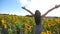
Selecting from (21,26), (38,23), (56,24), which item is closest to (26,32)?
(21,26)

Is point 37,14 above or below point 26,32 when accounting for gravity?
above

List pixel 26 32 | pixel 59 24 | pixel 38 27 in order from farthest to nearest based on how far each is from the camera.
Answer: pixel 59 24 < pixel 26 32 < pixel 38 27

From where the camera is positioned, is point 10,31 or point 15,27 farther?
point 15,27

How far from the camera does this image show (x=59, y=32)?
243 inches

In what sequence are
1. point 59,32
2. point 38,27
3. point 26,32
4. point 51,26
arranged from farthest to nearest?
1. point 51,26
2. point 59,32
3. point 26,32
4. point 38,27

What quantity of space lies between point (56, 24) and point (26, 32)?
1.63 meters

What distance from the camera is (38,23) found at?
301 centimetres

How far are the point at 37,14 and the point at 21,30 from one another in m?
3.03

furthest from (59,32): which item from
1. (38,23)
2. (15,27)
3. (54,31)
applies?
(38,23)

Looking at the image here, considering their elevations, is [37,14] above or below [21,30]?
above

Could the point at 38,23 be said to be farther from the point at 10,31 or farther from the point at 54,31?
the point at 54,31

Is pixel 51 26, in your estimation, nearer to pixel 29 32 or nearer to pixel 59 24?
pixel 59 24

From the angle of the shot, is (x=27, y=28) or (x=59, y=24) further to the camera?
(x=59, y=24)

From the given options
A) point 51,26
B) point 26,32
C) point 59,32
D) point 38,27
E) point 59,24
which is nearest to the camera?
point 38,27
